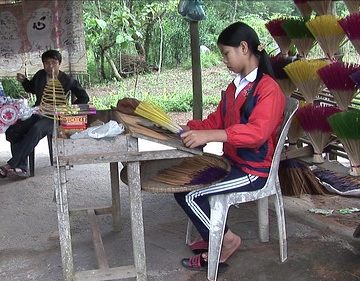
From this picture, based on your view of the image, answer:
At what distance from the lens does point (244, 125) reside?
272cm

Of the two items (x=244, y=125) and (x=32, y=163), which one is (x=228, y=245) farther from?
(x=32, y=163)

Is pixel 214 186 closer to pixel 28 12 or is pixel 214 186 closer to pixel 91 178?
pixel 91 178

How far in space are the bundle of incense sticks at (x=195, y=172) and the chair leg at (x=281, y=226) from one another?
37 cm

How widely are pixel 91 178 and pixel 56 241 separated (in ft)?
4.78

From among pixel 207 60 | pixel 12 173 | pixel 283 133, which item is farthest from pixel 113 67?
pixel 283 133

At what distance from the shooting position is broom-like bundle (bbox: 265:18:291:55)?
4107 millimetres

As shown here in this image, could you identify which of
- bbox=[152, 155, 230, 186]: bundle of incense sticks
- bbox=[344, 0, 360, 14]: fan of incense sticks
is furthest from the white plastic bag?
bbox=[344, 0, 360, 14]: fan of incense sticks

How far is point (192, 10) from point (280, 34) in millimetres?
1545

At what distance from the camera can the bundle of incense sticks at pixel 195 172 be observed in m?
2.84

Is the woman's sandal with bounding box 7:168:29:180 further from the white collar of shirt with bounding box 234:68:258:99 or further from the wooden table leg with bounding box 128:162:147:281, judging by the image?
the white collar of shirt with bounding box 234:68:258:99

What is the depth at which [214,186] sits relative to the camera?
9.28ft

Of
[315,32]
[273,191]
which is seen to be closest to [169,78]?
[315,32]

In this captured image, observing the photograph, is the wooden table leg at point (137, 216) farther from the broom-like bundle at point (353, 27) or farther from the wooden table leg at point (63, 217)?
the broom-like bundle at point (353, 27)

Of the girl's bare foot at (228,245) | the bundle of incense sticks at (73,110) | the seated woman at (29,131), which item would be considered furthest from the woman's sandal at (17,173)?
the girl's bare foot at (228,245)
